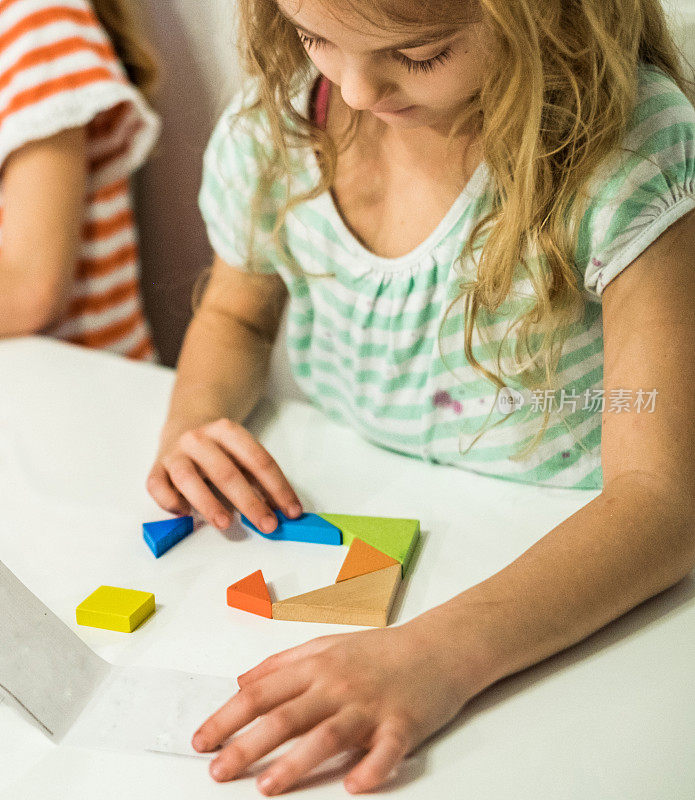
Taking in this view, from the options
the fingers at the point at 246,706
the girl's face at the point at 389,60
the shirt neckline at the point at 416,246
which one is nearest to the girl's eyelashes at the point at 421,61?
the girl's face at the point at 389,60

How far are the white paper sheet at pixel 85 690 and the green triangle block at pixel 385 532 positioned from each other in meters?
0.14

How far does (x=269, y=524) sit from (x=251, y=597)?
83mm

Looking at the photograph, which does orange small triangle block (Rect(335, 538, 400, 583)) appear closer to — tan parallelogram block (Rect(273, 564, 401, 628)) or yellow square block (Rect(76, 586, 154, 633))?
tan parallelogram block (Rect(273, 564, 401, 628))

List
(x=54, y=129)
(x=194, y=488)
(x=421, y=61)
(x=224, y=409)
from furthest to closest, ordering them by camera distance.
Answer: (x=54, y=129), (x=224, y=409), (x=194, y=488), (x=421, y=61)

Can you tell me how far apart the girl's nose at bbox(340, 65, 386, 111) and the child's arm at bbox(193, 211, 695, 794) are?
0.62 ft

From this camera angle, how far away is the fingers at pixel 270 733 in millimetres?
417

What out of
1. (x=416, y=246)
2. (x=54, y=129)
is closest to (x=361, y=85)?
(x=416, y=246)

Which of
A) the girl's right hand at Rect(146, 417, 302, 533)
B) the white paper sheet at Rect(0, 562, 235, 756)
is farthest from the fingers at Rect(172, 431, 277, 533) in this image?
the white paper sheet at Rect(0, 562, 235, 756)

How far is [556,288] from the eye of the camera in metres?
0.60

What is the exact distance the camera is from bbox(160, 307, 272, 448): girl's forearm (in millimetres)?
742

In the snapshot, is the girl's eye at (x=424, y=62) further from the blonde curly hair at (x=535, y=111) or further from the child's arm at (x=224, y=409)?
the child's arm at (x=224, y=409)

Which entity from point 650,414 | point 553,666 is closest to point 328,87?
point 650,414

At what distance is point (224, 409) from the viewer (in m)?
0.76

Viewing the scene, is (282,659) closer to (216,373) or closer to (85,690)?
(85,690)
